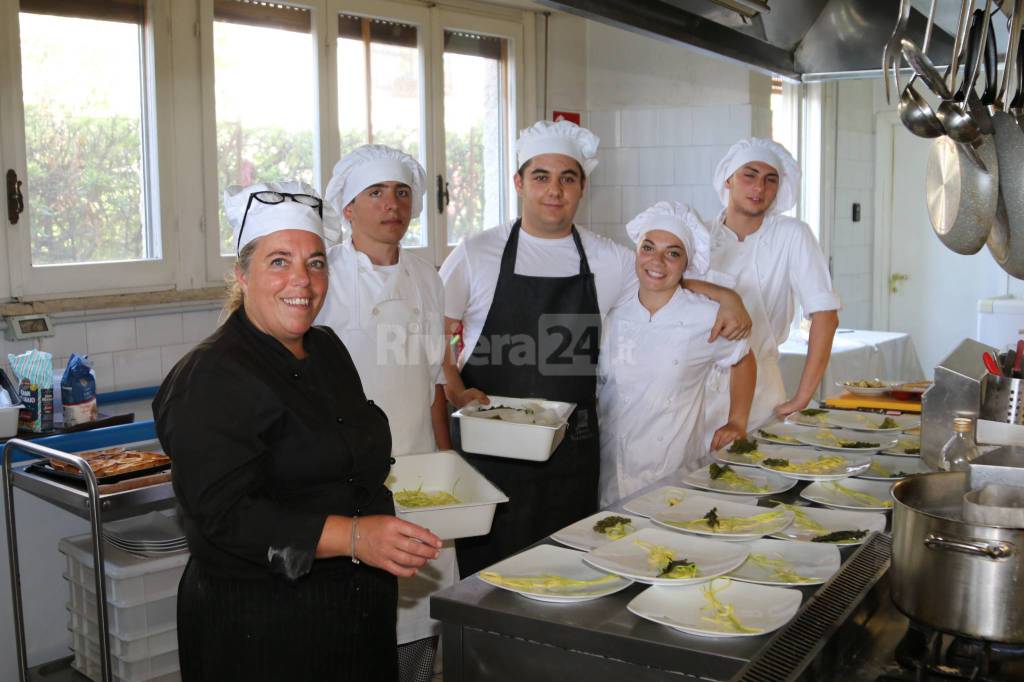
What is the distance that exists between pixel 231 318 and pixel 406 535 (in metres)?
0.54

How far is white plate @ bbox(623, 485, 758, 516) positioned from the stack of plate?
1585 millimetres

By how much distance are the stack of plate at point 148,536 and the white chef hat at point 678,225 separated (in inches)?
67.0

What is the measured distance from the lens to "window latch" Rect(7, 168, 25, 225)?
3.65 metres

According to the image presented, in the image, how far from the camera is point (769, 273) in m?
3.79

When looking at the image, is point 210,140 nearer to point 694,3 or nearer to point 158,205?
point 158,205

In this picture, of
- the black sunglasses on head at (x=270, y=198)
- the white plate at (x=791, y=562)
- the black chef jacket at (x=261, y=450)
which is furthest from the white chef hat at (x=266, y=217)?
the white plate at (x=791, y=562)

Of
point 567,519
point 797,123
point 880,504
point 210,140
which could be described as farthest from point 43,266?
point 797,123

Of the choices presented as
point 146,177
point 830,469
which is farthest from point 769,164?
point 146,177

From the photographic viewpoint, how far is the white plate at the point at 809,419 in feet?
→ 10.4

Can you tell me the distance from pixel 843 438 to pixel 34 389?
8.41ft

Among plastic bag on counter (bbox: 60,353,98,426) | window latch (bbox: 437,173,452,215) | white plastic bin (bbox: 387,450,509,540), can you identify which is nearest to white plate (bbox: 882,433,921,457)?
white plastic bin (bbox: 387,450,509,540)

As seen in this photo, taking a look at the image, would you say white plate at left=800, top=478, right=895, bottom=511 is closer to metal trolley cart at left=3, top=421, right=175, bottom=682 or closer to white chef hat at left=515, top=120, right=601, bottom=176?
white chef hat at left=515, top=120, right=601, bottom=176

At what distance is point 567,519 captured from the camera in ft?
10.6

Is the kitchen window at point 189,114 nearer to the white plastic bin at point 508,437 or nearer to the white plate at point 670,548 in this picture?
the white plastic bin at point 508,437
